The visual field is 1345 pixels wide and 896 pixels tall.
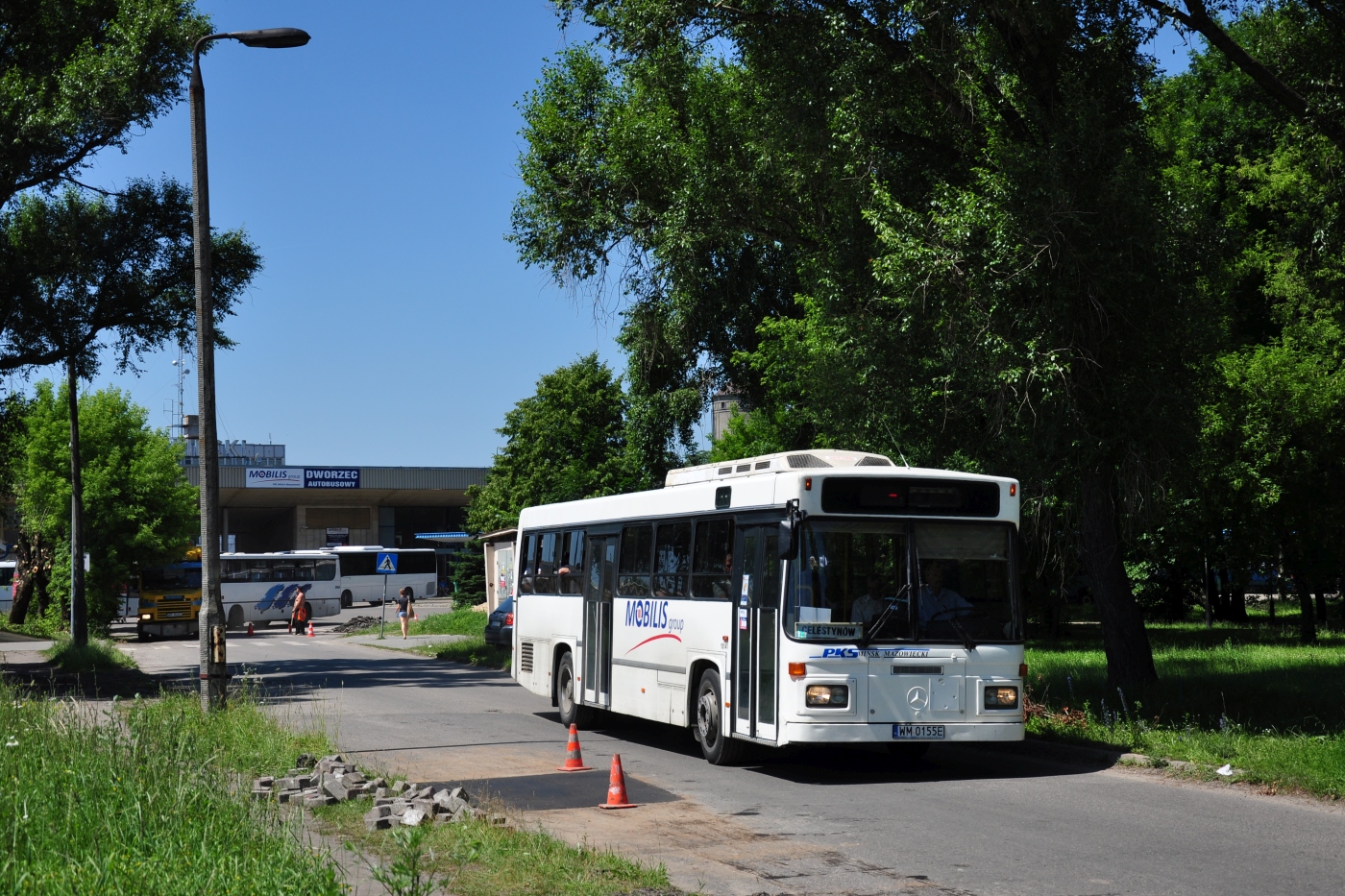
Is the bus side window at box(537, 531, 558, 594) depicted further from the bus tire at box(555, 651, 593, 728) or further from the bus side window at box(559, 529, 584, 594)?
the bus tire at box(555, 651, 593, 728)

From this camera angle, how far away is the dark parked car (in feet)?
105

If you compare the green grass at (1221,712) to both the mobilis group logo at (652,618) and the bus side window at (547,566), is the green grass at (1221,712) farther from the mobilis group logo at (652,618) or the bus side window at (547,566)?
the bus side window at (547,566)

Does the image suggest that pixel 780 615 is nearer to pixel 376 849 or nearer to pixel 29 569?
pixel 376 849

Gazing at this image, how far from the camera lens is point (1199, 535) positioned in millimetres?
30031

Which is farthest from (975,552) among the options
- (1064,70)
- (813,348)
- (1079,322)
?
(813,348)

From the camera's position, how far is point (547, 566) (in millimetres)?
19016

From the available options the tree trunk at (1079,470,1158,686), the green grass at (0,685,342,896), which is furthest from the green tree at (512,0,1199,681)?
the green grass at (0,685,342,896)

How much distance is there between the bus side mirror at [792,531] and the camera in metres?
12.1

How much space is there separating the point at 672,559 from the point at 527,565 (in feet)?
17.9

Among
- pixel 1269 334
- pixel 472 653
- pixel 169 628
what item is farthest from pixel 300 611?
pixel 1269 334

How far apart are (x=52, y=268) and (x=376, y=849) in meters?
21.1

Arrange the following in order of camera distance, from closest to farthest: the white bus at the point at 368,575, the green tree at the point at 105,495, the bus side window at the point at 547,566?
the bus side window at the point at 547,566
the green tree at the point at 105,495
the white bus at the point at 368,575

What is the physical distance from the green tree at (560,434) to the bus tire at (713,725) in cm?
4797

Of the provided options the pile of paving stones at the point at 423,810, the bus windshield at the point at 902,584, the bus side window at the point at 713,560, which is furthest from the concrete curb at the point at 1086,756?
the pile of paving stones at the point at 423,810
